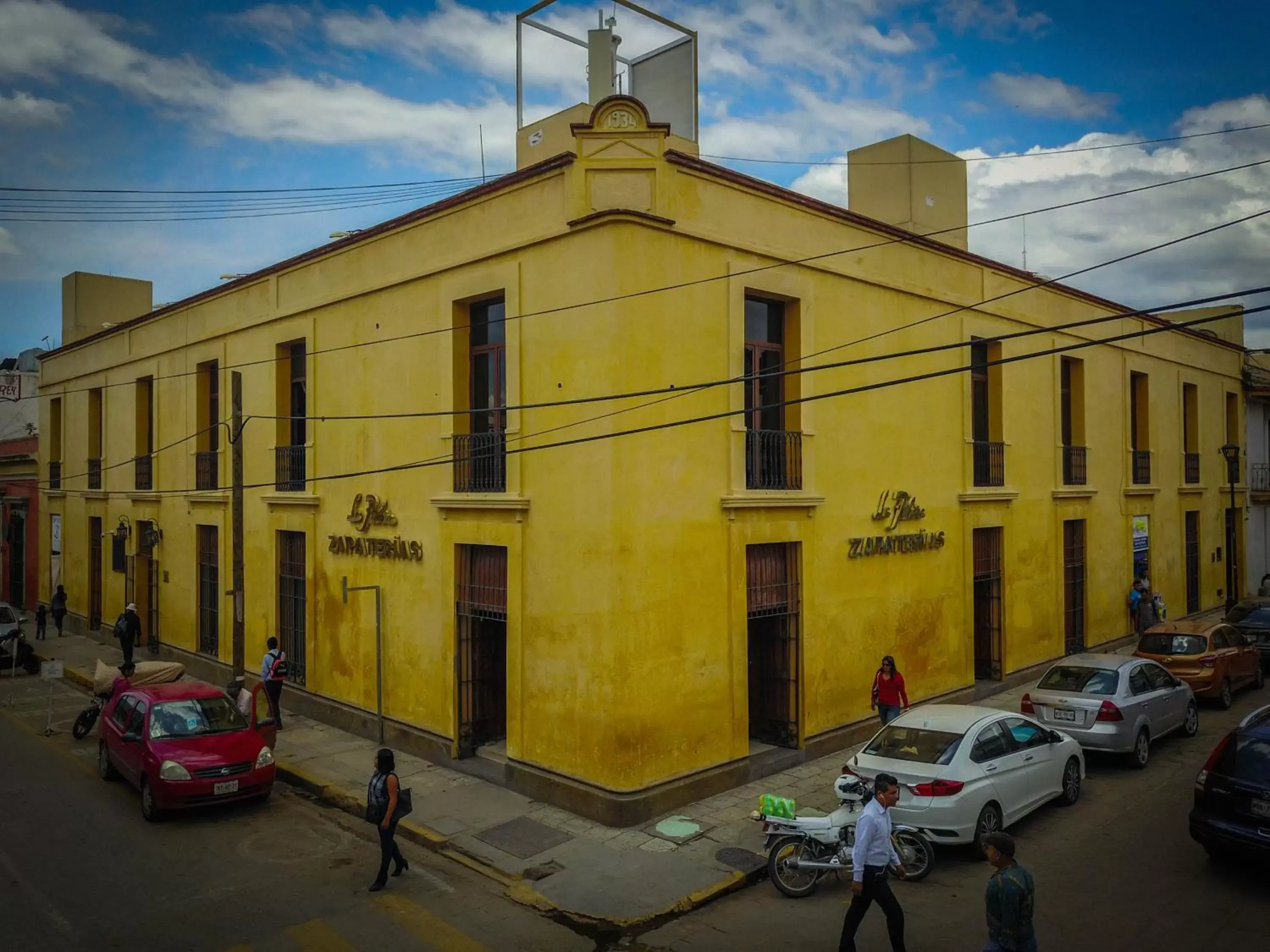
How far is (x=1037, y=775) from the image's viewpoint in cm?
1103

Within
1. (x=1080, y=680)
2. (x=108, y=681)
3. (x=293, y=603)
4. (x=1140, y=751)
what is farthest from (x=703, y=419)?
(x=108, y=681)

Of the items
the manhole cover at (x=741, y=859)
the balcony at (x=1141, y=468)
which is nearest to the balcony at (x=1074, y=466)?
the balcony at (x=1141, y=468)

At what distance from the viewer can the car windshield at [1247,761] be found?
9000mm

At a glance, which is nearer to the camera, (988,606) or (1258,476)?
(988,606)

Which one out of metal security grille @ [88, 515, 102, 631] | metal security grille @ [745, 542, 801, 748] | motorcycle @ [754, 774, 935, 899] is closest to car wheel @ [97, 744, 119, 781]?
metal security grille @ [745, 542, 801, 748]

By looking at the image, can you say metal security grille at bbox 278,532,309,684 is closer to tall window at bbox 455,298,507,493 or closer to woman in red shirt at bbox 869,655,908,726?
tall window at bbox 455,298,507,493

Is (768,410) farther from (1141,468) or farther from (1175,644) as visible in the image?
(1141,468)

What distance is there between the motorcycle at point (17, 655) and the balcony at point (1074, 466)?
25.1m

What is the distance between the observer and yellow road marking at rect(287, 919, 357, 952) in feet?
27.1

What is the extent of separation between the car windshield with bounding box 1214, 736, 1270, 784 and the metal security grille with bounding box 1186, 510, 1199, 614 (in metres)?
19.9

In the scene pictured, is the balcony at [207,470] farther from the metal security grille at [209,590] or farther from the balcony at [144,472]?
the balcony at [144,472]

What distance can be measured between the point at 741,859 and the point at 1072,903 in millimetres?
3322

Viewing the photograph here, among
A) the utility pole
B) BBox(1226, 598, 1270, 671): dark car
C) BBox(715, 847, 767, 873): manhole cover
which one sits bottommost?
BBox(715, 847, 767, 873): manhole cover

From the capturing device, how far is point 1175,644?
17.1 meters
